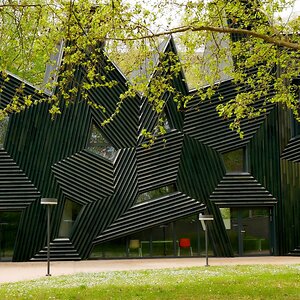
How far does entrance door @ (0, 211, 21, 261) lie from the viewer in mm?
22531

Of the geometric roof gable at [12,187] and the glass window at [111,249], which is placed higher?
the geometric roof gable at [12,187]

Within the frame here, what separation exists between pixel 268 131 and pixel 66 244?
28.6 ft

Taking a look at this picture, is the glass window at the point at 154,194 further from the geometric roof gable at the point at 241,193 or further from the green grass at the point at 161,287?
the green grass at the point at 161,287

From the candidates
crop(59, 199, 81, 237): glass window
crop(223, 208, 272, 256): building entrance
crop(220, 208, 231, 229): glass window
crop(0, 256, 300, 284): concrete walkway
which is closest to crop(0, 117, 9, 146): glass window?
crop(59, 199, 81, 237): glass window

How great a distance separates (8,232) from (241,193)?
28.5 ft

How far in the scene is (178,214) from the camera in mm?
23078

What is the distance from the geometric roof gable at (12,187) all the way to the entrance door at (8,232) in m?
0.40

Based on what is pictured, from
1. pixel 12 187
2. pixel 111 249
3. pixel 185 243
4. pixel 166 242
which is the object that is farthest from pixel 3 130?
pixel 185 243

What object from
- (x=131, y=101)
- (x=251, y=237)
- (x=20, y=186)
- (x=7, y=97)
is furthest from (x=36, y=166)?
(x=251, y=237)

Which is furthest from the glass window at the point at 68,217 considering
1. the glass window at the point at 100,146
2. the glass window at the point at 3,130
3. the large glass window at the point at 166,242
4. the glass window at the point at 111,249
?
the glass window at the point at 3,130

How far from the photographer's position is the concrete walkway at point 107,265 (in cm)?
1744

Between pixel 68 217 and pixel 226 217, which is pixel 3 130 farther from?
pixel 226 217

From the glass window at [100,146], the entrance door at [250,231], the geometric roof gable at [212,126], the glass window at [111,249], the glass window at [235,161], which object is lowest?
the glass window at [111,249]

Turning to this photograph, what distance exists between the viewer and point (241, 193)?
23.6 meters
